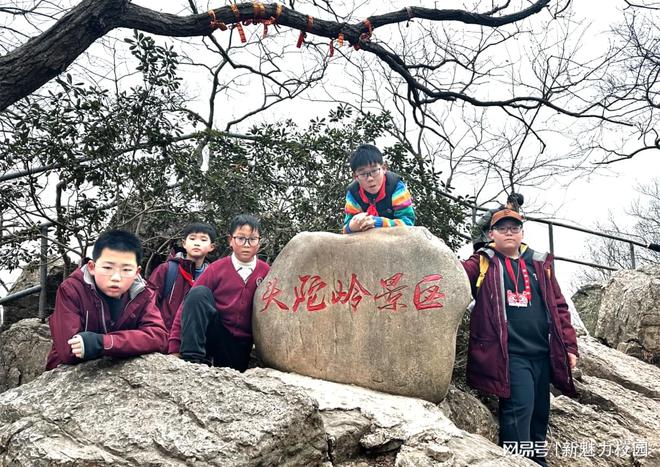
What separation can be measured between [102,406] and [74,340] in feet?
1.10

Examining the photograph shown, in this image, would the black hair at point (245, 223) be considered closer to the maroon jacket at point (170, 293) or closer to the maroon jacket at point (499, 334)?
the maroon jacket at point (170, 293)

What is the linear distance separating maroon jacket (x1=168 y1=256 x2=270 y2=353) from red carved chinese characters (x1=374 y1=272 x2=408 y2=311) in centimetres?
91

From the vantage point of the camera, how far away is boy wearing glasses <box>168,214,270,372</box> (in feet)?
12.6

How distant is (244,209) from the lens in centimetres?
555

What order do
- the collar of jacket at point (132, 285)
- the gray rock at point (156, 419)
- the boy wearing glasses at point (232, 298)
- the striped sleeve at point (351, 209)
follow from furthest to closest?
the striped sleeve at point (351, 209)
the boy wearing glasses at point (232, 298)
the collar of jacket at point (132, 285)
the gray rock at point (156, 419)

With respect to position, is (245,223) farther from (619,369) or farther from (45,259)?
(619,369)

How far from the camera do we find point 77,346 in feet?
8.36

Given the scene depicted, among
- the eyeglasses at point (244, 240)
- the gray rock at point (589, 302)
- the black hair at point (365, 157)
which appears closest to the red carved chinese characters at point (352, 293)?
the eyeglasses at point (244, 240)

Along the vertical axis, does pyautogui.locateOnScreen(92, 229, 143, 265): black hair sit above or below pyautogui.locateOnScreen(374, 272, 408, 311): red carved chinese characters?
above

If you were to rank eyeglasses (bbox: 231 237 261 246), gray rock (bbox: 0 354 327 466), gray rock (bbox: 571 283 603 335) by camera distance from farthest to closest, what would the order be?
gray rock (bbox: 571 283 603 335) → eyeglasses (bbox: 231 237 261 246) → gray rock (bbox: 0 354 327 466)

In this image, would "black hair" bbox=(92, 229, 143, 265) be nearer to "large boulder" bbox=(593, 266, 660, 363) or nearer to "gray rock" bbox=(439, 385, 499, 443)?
"gray rock" bbox=(439, 385, 499, 443)

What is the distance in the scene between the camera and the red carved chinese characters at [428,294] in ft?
12.3

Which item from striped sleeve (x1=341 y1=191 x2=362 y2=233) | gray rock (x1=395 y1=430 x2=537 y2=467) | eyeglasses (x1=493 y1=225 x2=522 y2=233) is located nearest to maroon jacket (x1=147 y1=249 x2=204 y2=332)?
striped sleeve (x1=341 y1=191 x2=362 y2=233)

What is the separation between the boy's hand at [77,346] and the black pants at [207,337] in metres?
1.03
